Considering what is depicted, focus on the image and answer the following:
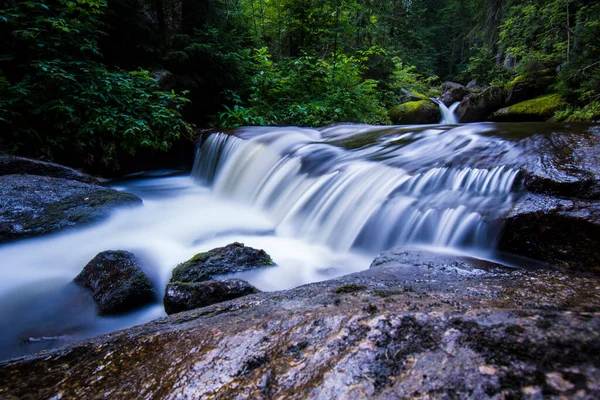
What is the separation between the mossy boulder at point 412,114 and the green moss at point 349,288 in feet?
37.2

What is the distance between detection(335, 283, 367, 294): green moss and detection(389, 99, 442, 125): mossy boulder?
11335mm

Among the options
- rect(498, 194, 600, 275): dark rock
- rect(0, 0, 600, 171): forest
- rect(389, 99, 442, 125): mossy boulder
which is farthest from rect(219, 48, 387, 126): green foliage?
rect(498, 194, 600, 275): dark rock

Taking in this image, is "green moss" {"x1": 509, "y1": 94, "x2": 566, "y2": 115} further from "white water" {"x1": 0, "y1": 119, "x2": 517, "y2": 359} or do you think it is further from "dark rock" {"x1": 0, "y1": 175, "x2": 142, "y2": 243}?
"dark rock" {"x1": 0, "y1": 175, "x2": 142, "y2": 243}

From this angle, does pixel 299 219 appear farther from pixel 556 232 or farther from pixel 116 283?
pixel 556 232

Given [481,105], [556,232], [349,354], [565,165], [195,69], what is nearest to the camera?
[349,354]

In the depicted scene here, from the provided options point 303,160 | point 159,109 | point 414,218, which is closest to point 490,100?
point 303,160

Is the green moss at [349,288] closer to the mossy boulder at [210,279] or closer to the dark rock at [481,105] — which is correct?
the mossy boulder at [210,279]

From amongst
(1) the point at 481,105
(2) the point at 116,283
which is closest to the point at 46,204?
(2) the point at 116,283

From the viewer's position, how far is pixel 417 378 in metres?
0.83

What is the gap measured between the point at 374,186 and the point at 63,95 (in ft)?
18.9

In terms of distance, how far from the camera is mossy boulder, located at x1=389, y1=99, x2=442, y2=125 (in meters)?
12.0

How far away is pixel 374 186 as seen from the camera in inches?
164

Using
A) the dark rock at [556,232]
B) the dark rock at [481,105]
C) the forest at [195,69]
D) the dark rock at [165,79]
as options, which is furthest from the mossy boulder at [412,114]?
the dark rock at [556,232]

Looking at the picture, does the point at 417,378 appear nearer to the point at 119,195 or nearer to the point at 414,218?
the point at 414,218
